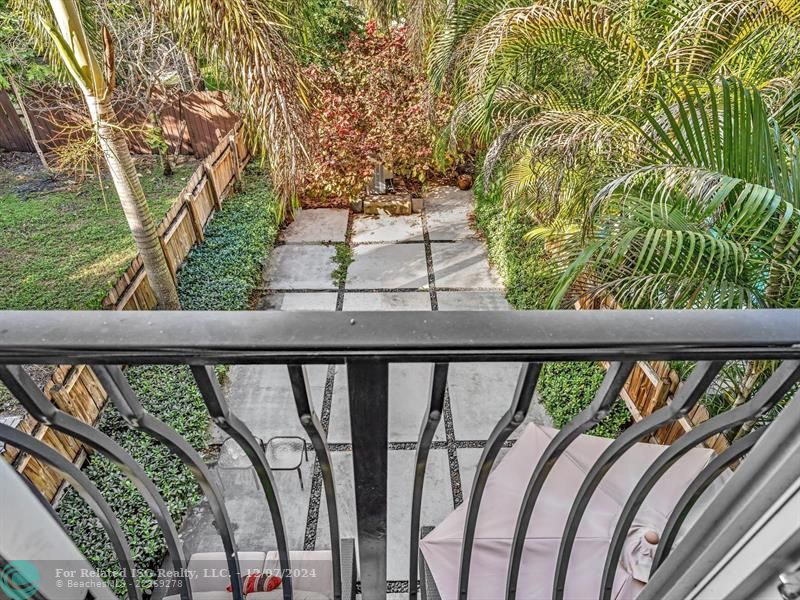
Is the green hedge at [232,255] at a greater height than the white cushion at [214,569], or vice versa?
the green hedge at [232,255]

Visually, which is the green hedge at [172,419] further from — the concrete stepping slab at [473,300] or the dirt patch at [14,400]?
the concrete stepping slab at [473,300]

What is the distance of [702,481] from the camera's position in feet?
2.94

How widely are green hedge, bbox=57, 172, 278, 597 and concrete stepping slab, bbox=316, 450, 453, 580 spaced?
3.58ft

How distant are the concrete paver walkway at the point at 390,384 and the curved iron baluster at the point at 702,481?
2.70 metres

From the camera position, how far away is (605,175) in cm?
313

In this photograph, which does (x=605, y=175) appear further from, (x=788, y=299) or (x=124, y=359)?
(x=124, y=359)

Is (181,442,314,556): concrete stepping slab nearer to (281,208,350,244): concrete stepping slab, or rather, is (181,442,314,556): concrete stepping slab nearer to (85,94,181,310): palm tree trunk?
(85,94,181,310): palm tree trunk

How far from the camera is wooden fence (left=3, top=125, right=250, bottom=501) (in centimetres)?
323

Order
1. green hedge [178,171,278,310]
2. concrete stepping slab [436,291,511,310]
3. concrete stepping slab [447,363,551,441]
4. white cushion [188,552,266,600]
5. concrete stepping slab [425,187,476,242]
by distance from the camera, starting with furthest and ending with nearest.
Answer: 1. concrete stepping slab [425,187,476,242]
2. concrete stepping slab [436,291,511,310]
3. green hedge [178,171,278,310]
4. concrete stepping slab [447,363,551,441]
5. white cushion [188,552,266,600]

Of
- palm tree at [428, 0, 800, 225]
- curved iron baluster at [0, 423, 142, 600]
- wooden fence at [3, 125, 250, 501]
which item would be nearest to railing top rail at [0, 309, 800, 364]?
curved iron baluster at [0, 423, 142, 600]

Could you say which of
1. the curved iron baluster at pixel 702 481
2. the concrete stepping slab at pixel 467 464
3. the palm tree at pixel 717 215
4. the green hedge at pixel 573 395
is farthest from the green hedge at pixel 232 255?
the curved iron baluster at pixel 702 481

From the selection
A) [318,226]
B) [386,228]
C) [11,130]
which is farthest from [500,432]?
[11,130]

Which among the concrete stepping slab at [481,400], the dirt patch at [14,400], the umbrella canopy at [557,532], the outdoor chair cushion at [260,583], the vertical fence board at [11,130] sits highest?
the vertical fence board at [11,130]

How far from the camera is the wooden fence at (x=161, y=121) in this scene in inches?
323
